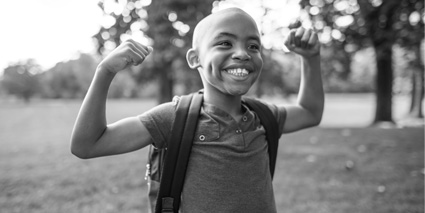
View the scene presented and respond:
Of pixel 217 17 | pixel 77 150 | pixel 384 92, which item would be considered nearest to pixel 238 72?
pixel 217 17

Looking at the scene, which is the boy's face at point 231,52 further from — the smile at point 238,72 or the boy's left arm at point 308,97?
the boy's left arm at point 308,97

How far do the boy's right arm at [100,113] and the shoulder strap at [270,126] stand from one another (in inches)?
26.6

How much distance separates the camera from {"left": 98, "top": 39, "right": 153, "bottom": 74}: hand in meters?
1.41

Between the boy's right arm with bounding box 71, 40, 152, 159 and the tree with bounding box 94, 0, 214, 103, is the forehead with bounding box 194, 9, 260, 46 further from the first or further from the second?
the tree with bounding box 94, 0, 214, 103

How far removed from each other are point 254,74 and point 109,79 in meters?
0.65

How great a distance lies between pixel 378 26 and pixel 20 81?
69510mm

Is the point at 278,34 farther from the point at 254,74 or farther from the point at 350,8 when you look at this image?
the point at 254,74

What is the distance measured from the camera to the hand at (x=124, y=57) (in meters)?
1.41

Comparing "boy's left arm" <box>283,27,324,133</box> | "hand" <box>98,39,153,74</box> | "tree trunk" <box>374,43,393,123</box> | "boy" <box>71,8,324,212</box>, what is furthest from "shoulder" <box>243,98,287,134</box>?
"tree trunk" <box>374,43,393,123</box>

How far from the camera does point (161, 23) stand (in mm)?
10266

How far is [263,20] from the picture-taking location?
439 inches

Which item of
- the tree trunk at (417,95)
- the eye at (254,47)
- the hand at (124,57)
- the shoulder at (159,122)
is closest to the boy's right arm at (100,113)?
the hand at (124,57)

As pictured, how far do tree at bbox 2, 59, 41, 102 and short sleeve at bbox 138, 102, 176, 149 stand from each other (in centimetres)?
7188

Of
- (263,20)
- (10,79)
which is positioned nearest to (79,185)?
(263,20)
